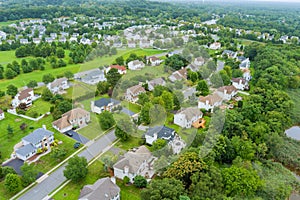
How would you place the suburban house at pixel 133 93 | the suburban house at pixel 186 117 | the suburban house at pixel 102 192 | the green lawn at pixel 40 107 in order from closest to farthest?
the suburban house at pixel 102 192, the suburban house at pixel 186 117, the green lawn at pixel 40 107, the suburban house at pixel 133 93

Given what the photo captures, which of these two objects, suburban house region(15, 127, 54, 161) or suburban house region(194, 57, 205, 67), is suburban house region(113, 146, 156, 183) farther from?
suburban house region(194, 57, 205, 67)

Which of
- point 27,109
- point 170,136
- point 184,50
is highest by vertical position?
point 184,50

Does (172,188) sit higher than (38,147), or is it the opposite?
(172,188)

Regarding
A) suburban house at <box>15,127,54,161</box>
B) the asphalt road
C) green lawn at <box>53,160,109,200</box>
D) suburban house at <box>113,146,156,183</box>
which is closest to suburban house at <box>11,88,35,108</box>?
suburban house at <box>15,127,54,161</box>

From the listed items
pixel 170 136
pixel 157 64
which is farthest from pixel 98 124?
pixel 157 64

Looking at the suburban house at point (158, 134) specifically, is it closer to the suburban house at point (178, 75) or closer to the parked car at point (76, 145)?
the parked car at point (76, 145)

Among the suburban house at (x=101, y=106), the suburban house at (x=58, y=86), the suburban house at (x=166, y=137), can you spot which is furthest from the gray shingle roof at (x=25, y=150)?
the suburban house at (x=58, y=86)

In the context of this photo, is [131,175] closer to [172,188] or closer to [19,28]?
[172,188]
